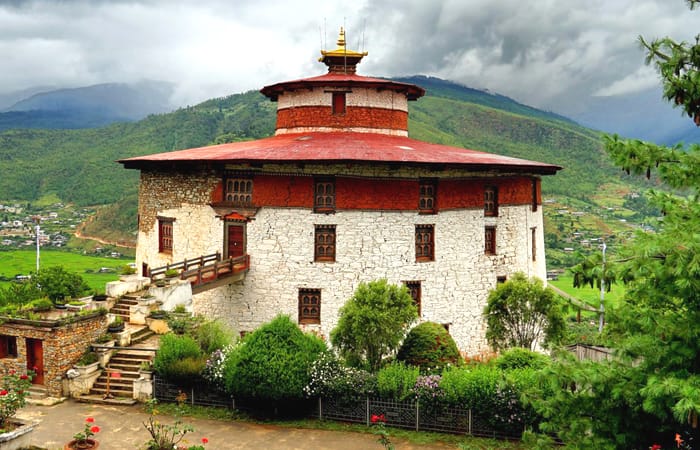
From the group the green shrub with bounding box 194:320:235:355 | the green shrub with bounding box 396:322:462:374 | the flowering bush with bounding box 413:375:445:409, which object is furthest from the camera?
the green shrub with bounding box 194:320:235:355

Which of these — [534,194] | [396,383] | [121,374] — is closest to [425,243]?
[534,194]

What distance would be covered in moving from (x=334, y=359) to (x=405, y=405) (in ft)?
7.75

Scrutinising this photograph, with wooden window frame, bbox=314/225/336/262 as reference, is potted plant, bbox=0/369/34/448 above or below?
below

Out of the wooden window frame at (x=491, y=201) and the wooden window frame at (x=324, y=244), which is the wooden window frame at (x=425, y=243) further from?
the wooden window frame at (x=324, y=244)

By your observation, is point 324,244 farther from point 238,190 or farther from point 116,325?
point 116,325

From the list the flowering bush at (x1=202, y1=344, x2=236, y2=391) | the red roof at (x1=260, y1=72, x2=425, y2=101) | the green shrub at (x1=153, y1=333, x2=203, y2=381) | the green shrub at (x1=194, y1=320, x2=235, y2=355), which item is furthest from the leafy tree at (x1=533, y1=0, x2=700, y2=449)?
the red roof at (x1=260, y1=72, x2=425, y2=101)

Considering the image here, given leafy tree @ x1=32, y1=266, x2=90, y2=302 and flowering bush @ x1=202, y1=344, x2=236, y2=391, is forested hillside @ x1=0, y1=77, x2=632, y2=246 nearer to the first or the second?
leafy tree @ x1=32, y1=266, x2=90, y2=302

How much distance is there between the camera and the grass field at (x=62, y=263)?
208ft

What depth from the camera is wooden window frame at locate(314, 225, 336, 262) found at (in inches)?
921

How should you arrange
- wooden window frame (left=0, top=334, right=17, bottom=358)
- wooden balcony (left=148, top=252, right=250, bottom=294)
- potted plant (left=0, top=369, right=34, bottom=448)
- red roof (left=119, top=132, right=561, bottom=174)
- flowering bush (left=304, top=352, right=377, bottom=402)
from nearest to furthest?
1. potted plant (left=0, top=369, right=34, bottom=448)
2. flowering bush (left=304, top=352, right=377, bottom=402)
3. wooden window frame (left=0, top=334, right=17, bottom=358)
4. wooden balcony (left=148, top=252, right=250, bottom=294)
5. red roof (left=119, top=132, right=561, bottom=174)

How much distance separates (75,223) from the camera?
87.8 metres

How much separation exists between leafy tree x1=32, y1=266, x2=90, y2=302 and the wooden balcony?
14.0 feet

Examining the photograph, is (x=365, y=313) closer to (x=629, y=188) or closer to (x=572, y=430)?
(x=572, y=430)

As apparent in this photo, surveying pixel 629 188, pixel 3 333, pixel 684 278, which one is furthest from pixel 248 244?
pixel 629 188
